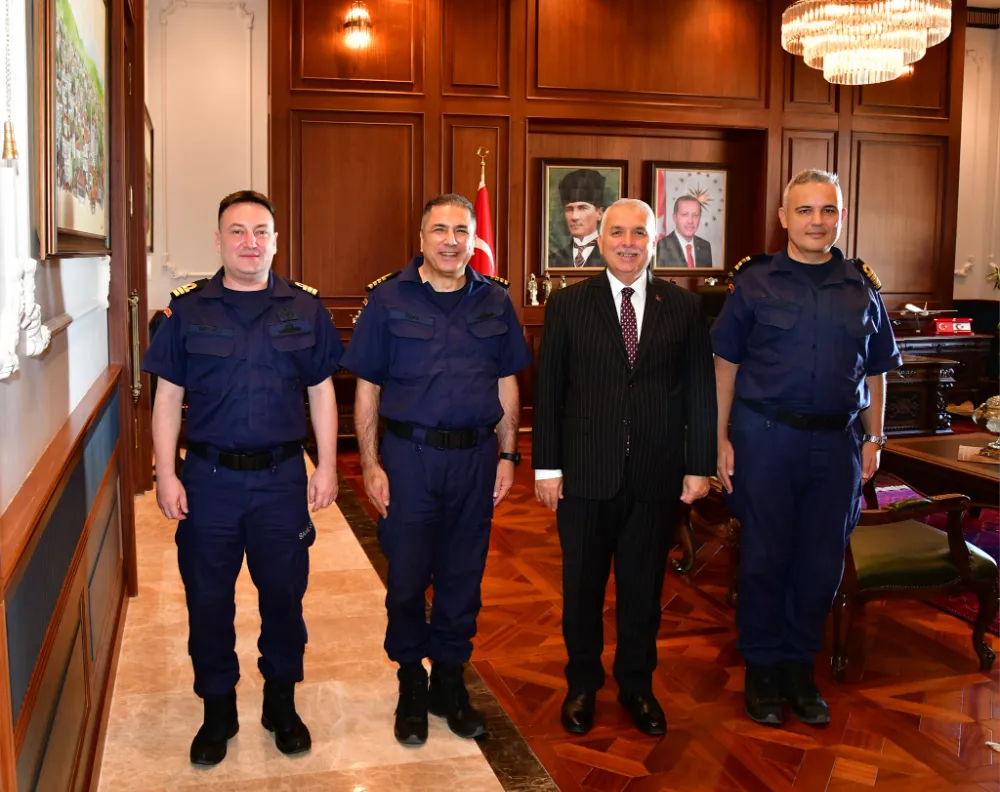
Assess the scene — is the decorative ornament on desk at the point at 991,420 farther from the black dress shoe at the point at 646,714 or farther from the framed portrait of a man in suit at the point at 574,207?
the framed portrait of a man in suit at the point at 574,207

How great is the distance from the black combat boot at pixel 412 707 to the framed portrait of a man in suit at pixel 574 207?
19.2 ft

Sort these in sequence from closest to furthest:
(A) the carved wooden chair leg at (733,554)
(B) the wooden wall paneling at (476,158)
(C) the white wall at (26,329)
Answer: (C) the white wall at (26,329), (A) the carved wooden chair leg at (733,554), (B) the wooden wall paneling at (476,158)

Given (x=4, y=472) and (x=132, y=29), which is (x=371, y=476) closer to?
(x=4, y=472)

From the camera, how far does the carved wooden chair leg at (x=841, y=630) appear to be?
3.28 meters

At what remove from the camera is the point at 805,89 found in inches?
340

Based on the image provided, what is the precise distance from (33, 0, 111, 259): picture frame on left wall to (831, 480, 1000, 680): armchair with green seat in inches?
99.7

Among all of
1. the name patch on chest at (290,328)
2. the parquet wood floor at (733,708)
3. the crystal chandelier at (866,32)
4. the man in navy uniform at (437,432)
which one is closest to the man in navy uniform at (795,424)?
the parquet wood floor at (733,708)

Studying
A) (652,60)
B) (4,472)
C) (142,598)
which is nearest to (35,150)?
(4,472)

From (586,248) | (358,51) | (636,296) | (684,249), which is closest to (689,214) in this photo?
(684,249)

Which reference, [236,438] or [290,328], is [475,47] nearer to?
[290,328]

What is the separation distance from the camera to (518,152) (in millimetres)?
8055

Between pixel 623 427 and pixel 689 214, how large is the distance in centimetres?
641

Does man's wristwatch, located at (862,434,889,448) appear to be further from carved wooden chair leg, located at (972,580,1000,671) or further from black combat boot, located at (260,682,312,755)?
black combat boot, located at (260,682,312,755)

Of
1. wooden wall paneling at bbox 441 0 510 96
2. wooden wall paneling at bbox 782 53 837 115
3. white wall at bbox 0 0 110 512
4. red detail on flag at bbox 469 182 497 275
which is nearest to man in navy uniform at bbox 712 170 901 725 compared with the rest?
white wall at bbox 0 0 110 512
